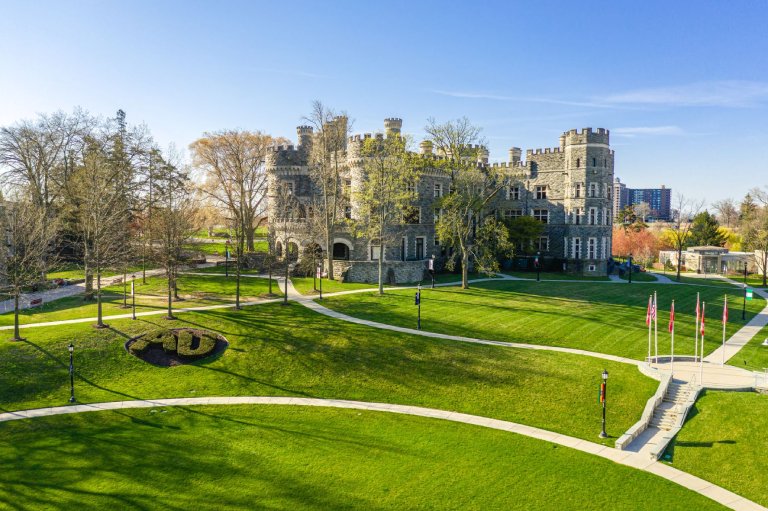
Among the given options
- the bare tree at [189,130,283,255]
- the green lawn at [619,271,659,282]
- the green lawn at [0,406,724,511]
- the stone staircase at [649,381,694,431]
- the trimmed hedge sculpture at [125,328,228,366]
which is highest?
the bare tree at [189,130,283,255]


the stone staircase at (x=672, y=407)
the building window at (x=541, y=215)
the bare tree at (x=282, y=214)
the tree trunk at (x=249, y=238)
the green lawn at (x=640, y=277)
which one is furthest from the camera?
the building window at (x=541, y=215)

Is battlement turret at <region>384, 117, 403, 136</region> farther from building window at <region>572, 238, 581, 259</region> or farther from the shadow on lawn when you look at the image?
the shadow on lawn

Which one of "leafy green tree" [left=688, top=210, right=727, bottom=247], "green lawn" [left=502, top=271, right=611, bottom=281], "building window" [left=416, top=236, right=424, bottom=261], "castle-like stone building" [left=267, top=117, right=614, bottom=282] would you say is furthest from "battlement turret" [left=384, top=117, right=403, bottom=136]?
"leafy green tree" [left=688, top=210, right=727, bottom=247]

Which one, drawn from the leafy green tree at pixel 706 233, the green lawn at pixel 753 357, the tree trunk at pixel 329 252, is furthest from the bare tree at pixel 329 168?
the leafy green tree at pixel 706 233

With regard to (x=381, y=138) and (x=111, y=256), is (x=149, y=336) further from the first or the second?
(x=381, y=138)

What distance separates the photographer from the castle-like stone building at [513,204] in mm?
47719

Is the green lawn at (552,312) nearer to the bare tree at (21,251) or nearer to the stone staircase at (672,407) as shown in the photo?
the stone staircase at (672,407)

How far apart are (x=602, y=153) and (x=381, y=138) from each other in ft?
84.3

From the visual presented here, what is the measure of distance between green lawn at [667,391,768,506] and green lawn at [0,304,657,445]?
220cm

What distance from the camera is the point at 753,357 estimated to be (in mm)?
28625

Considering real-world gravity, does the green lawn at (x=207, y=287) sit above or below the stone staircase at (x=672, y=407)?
above

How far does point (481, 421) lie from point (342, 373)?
24.9ft

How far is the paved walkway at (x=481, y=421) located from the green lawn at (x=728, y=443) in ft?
2.30

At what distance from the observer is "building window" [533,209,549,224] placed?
60.8m
